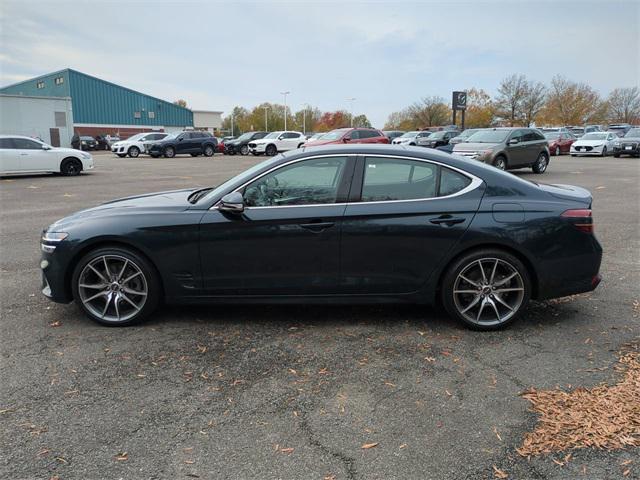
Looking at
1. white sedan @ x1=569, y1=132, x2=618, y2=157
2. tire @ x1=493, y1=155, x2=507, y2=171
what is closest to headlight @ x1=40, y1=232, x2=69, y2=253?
tire @ x1=493, y1=155, x2=507, y2=171

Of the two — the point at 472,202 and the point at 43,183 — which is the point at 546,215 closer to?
the point at 472,202

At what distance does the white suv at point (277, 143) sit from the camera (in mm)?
36656

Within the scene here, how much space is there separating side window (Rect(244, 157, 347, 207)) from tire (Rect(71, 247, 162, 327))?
115cm

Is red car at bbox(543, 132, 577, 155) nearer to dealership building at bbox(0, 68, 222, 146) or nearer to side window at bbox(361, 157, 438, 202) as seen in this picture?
side window at bbox(361, 157, 438, 202)

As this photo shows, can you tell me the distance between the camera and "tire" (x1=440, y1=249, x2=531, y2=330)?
442 cm

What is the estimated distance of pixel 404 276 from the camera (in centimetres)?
443

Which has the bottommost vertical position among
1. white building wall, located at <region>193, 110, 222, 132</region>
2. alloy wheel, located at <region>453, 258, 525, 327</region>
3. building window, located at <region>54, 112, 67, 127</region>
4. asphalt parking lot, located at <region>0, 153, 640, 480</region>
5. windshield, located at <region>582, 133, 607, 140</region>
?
asphalt parking lot, located at <region>0, 153, 640, 480</region>

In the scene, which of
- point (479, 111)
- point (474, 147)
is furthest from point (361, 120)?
point (474, 147)

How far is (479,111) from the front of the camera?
277ft

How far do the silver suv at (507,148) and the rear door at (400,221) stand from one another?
42.1 ft

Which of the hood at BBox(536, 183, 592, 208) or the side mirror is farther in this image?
the hood at BBox(536, 183, 592, 208)

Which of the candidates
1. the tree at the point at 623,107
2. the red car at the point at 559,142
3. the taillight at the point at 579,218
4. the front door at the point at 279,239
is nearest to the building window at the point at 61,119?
the red car at the point at 559,142

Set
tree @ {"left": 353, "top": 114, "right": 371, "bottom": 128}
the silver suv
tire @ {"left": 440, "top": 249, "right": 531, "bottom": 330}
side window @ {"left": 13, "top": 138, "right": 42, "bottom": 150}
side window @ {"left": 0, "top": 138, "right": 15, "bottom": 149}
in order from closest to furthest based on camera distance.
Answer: tire @ {"left": 440, "top": 249, "right": 531, "bottom": 330} < the silver suv < side window @ {"left": 0, "top": 138, "right": 15, "bottom": 149} < side window @ {"left": 13, "top": 138, "right": 42, "bottom": 150} < tree @ {"left": 353, "top": 114, "right": 371, "bottom": 128}

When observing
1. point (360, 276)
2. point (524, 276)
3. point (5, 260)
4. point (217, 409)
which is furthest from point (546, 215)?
point (5, 260)
